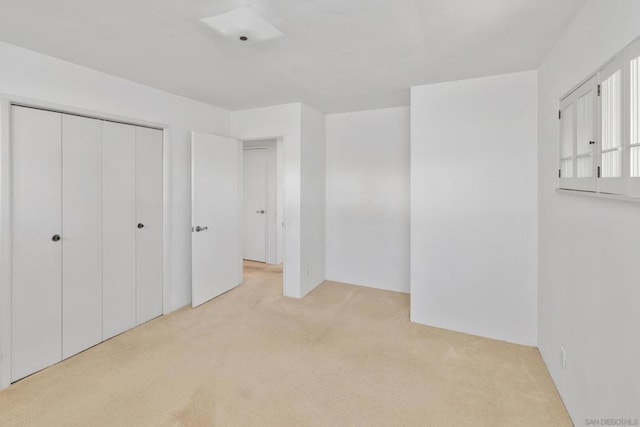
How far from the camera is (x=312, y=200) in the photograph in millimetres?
4117

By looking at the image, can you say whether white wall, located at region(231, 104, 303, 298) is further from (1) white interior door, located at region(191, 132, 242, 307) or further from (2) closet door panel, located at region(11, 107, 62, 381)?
(2) closet door panel, located at region(11, 107, 62, 381)

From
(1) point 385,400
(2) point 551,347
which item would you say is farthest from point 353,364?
(2) point 551,347

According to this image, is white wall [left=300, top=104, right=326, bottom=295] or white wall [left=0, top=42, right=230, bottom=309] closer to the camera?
white wall [left=0, top=42, right=230, bottom=309]

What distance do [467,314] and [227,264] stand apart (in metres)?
2.83

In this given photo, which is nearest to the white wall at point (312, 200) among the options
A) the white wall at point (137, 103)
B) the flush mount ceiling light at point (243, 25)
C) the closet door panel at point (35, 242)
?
the white wall at point (137, 103)

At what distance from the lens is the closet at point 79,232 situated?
7.57 ft

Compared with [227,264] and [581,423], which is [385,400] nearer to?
[581,423]

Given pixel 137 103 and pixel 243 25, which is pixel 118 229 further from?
pixel 243 25

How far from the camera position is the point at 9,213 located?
220 cm

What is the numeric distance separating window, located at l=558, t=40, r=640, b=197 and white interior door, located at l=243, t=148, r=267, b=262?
4687 millimetres

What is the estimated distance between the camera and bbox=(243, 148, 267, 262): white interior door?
5855mm

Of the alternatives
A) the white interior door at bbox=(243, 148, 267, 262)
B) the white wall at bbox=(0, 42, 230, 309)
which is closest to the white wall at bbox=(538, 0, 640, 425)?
the white wall at bbox=(0, 42, 230, 309)

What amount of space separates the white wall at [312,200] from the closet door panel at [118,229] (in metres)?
1.81

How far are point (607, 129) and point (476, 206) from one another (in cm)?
151
